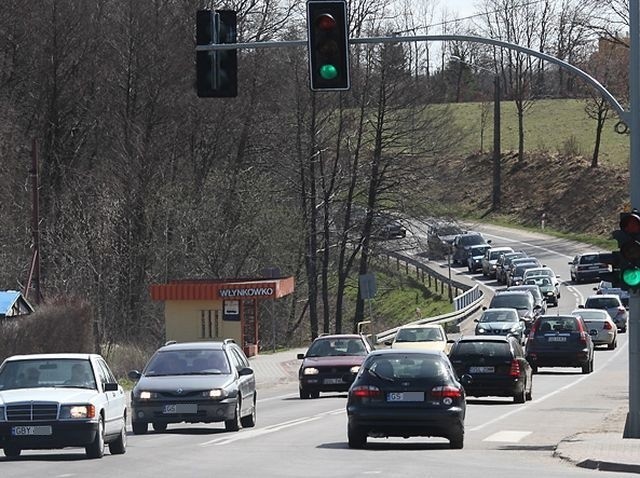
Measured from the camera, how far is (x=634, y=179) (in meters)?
21.6

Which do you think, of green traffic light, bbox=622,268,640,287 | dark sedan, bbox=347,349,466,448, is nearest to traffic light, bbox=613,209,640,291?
green traffic light, bbox=622,268,640,287

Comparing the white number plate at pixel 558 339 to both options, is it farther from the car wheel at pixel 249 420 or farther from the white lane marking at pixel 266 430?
the car wheel at pixel 249 420

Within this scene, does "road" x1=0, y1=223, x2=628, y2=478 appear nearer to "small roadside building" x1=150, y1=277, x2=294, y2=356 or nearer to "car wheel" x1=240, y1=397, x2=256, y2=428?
"car wheel" x1=240, y1=397, x2=256, y2=428

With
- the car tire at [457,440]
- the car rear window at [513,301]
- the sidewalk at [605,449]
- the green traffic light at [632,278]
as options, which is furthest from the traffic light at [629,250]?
the car rear window at [513,301]

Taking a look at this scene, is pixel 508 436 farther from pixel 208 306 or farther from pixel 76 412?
pixel 208 306

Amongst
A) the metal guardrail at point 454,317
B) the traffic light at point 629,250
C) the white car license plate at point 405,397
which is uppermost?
the traffic light at point 629,250

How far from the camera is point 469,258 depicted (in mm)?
88312

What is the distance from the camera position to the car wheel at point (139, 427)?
2478 centimetres

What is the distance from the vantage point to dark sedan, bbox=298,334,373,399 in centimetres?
3406

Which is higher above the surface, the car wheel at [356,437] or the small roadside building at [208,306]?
the car wheel at [356,437]

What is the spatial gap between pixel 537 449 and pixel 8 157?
39.2 metres

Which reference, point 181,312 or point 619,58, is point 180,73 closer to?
point 181,312

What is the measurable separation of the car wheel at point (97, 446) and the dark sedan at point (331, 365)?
14180mm

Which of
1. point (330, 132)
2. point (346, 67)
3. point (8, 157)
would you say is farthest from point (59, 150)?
point (346, 67)
